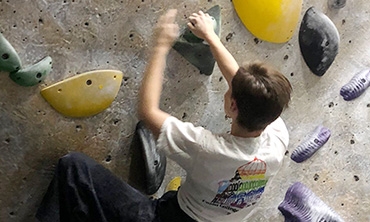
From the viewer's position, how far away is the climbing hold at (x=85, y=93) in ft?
4.26

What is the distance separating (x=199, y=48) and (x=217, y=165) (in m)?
0.34

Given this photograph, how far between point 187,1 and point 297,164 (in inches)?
23.1

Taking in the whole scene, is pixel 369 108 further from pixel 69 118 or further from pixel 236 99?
pixel 69 118

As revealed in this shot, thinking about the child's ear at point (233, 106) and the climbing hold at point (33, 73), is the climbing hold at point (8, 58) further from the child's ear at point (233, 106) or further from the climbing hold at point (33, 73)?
the child's ear at point (233, 106)

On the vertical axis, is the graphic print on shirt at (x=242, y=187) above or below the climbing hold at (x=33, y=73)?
below

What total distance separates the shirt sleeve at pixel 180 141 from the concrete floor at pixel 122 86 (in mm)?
209

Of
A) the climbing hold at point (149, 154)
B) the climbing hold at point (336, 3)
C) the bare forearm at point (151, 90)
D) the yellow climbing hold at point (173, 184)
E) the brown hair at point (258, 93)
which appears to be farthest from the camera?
the climbing hold at point (336, 3)

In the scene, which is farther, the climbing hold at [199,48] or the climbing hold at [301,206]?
the climbing hold at [301,206]

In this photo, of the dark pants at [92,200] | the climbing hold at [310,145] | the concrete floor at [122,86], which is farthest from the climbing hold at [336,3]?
the dark pants at [92,200]

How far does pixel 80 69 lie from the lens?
4.33 ft

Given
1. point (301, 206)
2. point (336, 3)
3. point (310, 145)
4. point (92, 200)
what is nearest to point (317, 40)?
point (336, 3)

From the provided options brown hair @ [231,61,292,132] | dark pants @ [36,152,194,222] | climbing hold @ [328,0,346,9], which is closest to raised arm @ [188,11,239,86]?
brown hair @ [231,61,292,132]

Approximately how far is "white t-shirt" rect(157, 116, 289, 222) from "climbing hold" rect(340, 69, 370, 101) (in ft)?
1.65

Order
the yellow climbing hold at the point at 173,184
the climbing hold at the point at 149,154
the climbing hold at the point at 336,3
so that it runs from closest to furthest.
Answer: the climbing hold at the point at 149,154
the yellow climbing hold at the point at 173,184
the climbing hold at the point at 336,3
